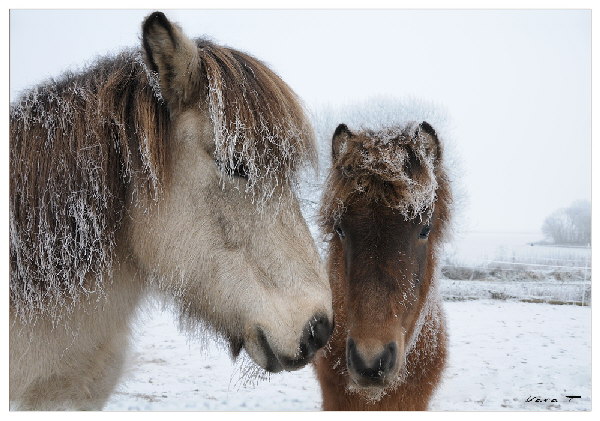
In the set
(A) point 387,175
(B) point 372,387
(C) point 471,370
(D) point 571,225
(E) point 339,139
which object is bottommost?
(C) point 471,370

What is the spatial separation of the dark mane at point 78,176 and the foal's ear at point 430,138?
93 centimetres

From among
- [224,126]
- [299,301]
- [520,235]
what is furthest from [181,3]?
[520,235]

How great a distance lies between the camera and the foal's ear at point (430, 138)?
1.74 m

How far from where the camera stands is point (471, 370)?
8.34ft

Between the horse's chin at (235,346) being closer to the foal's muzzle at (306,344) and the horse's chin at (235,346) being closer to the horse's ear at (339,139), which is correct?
the foal's muzzle at (306,344)

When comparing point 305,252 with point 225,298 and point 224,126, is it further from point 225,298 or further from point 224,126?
point 224,126

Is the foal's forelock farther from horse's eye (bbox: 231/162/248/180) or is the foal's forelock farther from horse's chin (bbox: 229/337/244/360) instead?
horse's chin (bbox: 229/337/244/360)

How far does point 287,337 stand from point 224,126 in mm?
580

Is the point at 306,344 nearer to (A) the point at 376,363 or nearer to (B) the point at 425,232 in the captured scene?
(A) the point at 376,363

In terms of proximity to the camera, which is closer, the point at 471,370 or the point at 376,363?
the point at 376,363

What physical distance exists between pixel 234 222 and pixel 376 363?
2.13 ft

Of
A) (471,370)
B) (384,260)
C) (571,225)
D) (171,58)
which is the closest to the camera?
(171,58)

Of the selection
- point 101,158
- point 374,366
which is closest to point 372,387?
point 374,366

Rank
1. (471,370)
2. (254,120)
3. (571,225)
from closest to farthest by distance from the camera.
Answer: (254,120)
(571,225)
(471,370)
